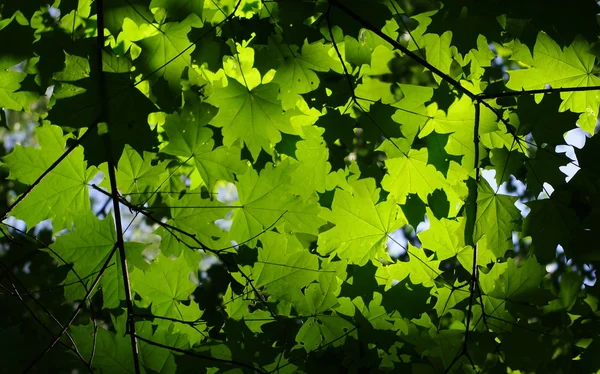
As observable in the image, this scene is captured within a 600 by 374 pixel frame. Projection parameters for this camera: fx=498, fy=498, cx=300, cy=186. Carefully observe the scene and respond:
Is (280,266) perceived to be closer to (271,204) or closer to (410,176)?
(271,204)

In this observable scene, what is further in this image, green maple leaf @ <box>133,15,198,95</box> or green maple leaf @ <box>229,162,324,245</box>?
green maple leaf @ <box>229,162,324,245</box>

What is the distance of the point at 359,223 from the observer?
181 cm

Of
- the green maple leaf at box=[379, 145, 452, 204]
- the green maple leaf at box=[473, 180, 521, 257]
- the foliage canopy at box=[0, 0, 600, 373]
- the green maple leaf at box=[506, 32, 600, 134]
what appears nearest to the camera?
the foliage canopy at box=[0, 0, 600, 373]

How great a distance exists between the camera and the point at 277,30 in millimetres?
1768

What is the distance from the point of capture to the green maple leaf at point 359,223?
5.90ft

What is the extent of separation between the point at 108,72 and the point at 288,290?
0.90 metres

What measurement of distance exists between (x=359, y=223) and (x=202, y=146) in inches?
25.2

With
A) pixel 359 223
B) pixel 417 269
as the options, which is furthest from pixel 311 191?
pixel 417 269

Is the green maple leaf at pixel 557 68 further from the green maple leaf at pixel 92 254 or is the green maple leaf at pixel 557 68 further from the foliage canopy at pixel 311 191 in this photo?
the green maple leaf at pixel 92 254

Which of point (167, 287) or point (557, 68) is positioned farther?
point (557, 68)

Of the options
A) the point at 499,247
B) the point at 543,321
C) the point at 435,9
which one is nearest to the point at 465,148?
the point at 499,247

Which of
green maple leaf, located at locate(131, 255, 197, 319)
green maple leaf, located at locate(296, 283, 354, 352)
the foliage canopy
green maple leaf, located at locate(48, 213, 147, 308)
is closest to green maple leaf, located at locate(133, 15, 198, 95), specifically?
the foliage canopy

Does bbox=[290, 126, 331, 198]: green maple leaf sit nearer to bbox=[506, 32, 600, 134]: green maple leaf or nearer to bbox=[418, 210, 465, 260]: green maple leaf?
bbox=[418, 210, 465, 260]: green maple leaf

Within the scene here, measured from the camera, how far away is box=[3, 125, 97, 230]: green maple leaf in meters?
1.79
